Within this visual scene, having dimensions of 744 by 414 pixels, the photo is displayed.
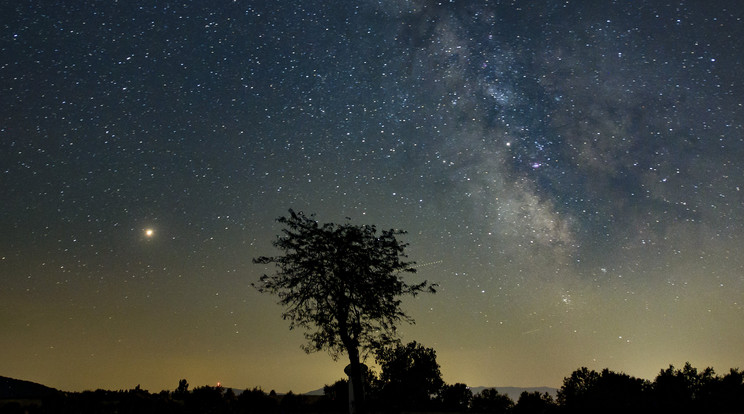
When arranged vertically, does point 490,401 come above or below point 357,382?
below

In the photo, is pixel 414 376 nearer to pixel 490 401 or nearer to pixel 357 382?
pixel 490 401

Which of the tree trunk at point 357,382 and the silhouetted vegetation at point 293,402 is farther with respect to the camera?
the tree trunk at point 357,382

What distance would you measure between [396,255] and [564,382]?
3275 cm

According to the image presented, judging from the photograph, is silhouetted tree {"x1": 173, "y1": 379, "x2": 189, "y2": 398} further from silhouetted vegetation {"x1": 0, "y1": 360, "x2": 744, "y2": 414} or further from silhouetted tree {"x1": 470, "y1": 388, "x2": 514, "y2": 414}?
silhouetted tree {"x1": 470, "y1": 388, "x2": 514, "y2": 414}

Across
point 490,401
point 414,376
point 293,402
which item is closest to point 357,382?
point 293,402

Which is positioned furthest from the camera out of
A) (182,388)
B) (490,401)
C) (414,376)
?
(414,376)

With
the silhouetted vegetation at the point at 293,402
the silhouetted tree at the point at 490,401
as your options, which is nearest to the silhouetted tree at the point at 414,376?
the silhouetted tree at the point at 490,401

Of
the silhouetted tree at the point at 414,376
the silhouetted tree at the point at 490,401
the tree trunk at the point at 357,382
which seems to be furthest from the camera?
the silhouetted tree at the point at 414,376

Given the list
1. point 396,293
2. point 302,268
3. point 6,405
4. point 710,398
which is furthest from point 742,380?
point 6,405

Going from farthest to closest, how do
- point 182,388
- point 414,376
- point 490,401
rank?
1. point 414,376
2. point 490,401
3. point 182,388

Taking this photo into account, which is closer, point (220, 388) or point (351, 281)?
point (220, 388)

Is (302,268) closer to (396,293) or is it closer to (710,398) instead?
(396,293)

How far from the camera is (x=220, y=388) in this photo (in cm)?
2516

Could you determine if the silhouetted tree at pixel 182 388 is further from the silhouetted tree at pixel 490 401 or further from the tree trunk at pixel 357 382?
the silhouetted tree at pixel 490 401
